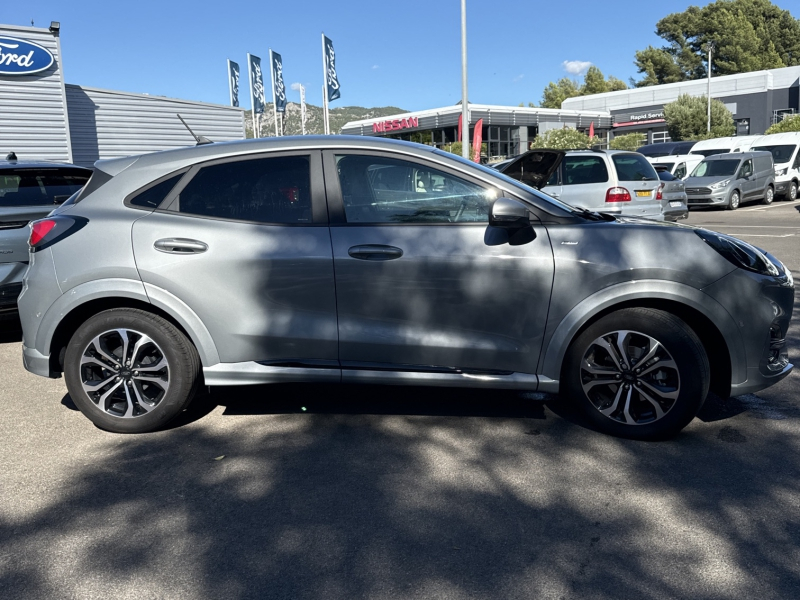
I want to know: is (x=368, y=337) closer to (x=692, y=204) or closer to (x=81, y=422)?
(x=81, y=422)

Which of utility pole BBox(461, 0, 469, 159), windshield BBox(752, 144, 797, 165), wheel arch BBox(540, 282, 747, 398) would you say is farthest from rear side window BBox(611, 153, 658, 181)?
windshield BBox(752, 144, 797, 165)

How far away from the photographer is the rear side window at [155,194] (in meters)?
4.32

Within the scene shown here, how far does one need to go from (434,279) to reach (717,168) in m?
21.8

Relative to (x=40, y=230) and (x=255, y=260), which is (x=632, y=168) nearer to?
(x=255, y=260)

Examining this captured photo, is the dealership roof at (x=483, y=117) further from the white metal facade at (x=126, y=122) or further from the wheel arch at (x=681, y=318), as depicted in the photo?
the wheel arch at (x=681, y=318)

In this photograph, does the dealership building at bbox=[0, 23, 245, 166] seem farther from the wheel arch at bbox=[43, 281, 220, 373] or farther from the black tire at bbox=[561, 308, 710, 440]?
the black tire at bbox=[561, 308, 710, 440]

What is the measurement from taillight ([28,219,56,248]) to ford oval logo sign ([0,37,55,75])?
16035 mm

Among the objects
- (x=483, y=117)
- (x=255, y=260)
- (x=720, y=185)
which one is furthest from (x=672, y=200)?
(x=483, y=117)

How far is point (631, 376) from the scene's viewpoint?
160 inches

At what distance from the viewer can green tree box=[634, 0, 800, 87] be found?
73.2 meters

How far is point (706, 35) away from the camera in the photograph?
254 ft

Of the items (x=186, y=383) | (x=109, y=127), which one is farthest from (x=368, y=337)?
(x=109, y=127)

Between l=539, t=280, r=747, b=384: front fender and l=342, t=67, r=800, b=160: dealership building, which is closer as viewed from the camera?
l=539, t=280, r=747, b=384: front fender

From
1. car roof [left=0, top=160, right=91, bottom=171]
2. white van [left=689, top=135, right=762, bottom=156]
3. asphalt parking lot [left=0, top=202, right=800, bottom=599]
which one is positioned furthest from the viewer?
white van [left=689, top=135, right=762, bottom=156]
